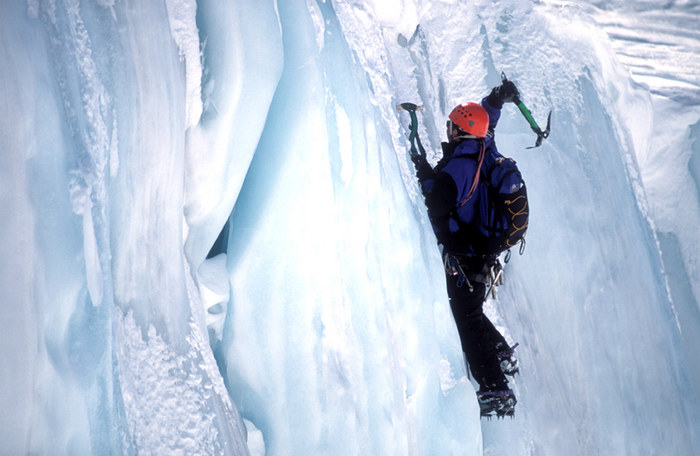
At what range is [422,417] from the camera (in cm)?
240

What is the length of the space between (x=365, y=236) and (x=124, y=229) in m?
0.98

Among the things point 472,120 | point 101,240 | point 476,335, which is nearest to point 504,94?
point 472,120

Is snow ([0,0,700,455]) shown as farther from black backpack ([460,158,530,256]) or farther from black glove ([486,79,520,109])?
black glove ([486,79,520,109])

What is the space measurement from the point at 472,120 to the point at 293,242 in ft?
3.35

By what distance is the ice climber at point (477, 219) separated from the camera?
7.84 feet

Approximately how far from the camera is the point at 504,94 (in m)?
2.69

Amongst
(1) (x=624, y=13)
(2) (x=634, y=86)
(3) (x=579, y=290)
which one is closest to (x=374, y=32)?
(3) (x=579, y=290)

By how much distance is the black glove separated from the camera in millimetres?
2674

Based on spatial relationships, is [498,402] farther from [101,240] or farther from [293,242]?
[101,240]

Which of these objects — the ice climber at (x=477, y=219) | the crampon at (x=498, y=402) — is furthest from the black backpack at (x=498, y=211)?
the crampon at (x=498, y=402)

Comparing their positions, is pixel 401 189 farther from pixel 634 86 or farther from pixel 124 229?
pixel 634 86

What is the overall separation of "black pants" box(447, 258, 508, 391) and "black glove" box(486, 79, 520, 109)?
875 millimetres

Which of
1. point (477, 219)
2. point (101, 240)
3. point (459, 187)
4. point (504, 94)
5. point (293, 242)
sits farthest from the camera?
point (504, 94)

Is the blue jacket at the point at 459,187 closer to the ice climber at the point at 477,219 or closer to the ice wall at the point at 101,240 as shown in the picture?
the ice climber at the point at 477,219
